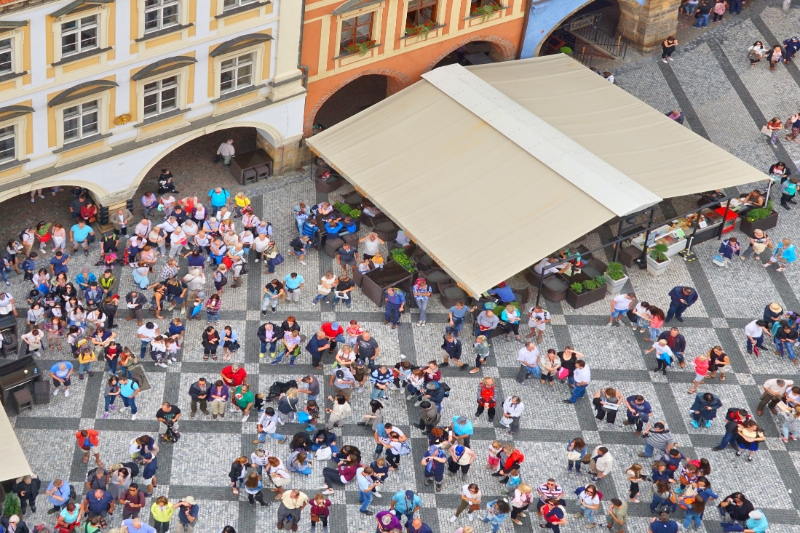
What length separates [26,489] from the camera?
101ft

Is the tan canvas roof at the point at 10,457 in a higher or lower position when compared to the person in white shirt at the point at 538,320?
lower

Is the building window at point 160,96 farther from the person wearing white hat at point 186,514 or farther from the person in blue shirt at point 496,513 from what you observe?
the person in blue shirt at point 496,513

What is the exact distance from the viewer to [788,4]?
51.8 meters

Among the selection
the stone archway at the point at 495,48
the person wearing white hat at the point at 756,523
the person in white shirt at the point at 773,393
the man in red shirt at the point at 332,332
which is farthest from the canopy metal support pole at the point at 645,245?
the person wearing white hat at the point at 756,523

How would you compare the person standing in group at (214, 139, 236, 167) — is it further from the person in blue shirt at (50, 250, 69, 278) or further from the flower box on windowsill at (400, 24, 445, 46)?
the person in blue shirt at (50, 250, 69, 278)

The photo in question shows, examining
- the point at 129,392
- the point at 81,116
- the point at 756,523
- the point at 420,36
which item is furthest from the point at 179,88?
the point at 756,523

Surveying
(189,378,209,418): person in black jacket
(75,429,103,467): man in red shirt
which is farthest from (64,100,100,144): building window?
(75,429,103,467): man in red shirt

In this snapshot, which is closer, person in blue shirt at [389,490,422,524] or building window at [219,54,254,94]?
person in blue shirt at [389,490,422,524]

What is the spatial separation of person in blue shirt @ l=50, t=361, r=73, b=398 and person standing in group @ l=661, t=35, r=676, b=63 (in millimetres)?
25224

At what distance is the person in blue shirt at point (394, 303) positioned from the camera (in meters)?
36.7

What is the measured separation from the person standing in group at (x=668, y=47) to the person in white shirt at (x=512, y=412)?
19137 millimetres

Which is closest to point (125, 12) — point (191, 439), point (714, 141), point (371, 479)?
point (191, 439)

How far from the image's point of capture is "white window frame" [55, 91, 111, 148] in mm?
36062

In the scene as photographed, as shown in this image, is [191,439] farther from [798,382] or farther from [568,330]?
[798,382]
